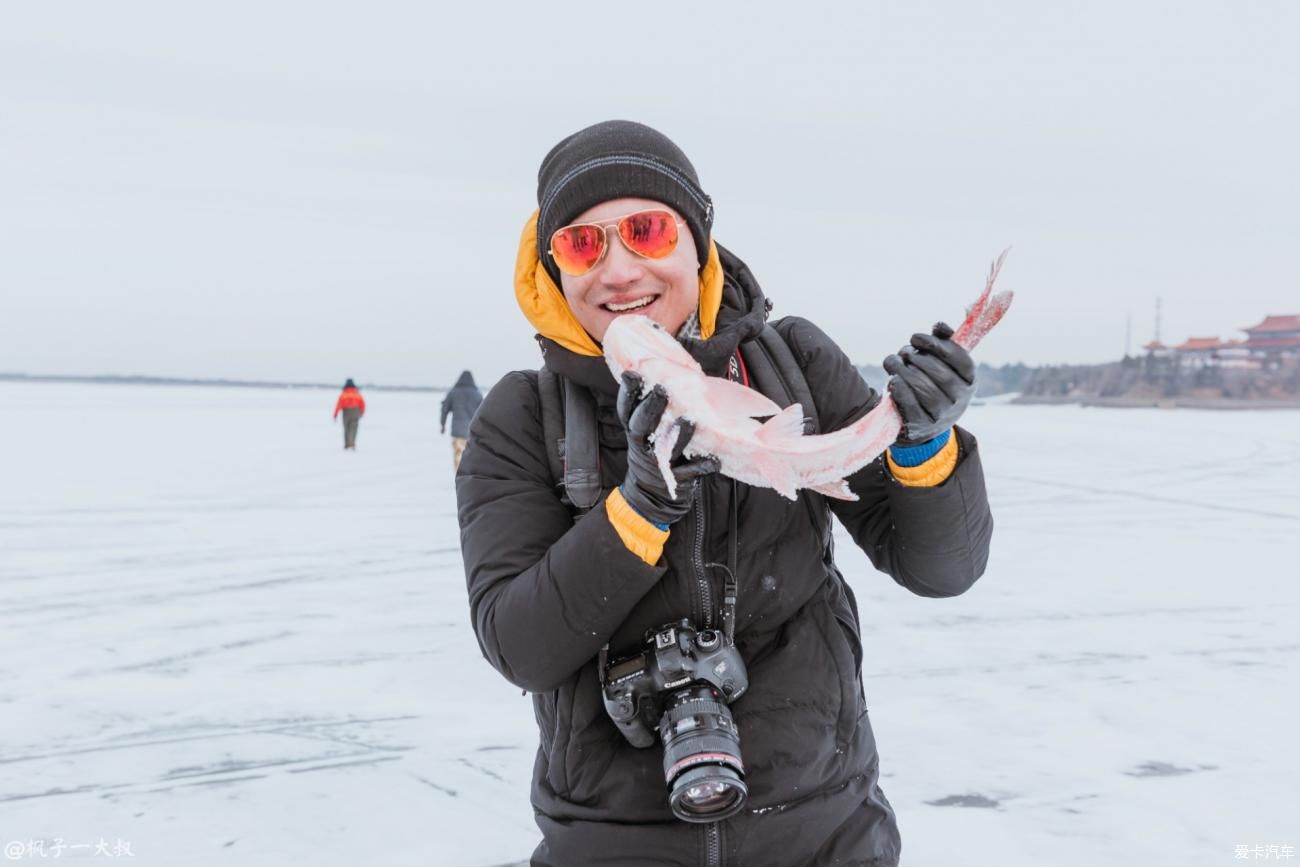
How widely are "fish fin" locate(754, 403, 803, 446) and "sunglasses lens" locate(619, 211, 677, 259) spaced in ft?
1.33

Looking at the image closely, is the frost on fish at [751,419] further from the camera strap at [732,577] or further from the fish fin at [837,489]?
the camera strap at [732,577]

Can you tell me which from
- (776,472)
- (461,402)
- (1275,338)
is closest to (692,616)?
(776,472)

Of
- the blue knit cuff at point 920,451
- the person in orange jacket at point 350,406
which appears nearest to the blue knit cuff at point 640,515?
the blue knit cuff at point 920,451

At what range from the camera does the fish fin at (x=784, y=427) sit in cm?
167

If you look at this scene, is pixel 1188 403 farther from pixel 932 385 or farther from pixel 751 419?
pixel 751 419

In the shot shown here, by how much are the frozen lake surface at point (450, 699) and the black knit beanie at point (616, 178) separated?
7.67 feet

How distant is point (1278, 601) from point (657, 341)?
6.74m

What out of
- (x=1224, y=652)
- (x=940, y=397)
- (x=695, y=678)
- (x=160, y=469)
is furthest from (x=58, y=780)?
(x=160, y=469)

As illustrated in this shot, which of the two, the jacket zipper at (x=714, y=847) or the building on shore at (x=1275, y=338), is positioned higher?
the building on shore at (x=1275, y=338)

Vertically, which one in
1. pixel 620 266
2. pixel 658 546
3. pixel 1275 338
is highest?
pixel 1275 338

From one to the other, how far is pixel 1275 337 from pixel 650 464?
98.6 meters

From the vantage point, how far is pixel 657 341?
1651mm

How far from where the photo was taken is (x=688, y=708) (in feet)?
5.41

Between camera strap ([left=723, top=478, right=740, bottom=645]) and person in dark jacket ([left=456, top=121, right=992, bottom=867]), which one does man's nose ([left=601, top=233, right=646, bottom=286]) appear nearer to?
person in dark jacket ([left=456, top=121, right=992, bottom=867])
